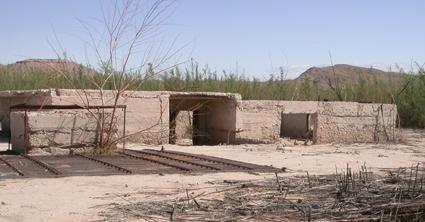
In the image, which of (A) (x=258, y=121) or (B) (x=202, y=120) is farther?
(B) (x=202, y=120)

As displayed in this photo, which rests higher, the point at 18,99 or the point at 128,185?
the point at 18,99

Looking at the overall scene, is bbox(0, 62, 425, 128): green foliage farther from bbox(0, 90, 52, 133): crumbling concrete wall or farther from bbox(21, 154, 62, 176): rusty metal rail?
bbox(21, 154, 62, 176): rusty metal rail

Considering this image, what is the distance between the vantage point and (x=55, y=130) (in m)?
9.35

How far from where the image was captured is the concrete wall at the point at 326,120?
13.0 meters

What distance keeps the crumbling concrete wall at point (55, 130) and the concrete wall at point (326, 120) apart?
399 cm

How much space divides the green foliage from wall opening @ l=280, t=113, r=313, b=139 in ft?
2.44

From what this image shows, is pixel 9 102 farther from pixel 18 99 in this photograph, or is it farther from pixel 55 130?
pixel 55 130

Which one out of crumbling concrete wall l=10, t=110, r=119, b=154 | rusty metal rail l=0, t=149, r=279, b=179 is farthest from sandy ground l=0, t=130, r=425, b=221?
crumbling concrete wall l=10, t=110, r=119, b=154

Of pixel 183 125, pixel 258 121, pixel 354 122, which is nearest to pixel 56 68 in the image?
pixel 183 125

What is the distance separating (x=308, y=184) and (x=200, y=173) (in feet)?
5.87

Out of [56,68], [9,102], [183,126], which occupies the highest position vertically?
[56,68]

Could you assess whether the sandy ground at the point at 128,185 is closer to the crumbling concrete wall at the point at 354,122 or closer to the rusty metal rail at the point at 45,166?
the rusty metal rail at the point at 45,166

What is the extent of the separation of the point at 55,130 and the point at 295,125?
23.0 ft

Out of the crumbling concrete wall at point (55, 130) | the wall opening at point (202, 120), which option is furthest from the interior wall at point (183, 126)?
the crumbling concrete wall at point (55, 130)
